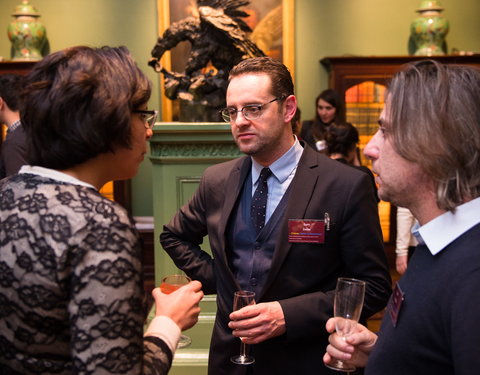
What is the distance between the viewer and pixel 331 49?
24.3 feet

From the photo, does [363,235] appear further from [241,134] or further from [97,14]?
[97,14]

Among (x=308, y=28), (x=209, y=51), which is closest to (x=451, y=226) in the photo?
(x=209, y=51)

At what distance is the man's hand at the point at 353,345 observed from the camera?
1668 millimetres

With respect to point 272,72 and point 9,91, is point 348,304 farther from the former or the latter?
point 9,91

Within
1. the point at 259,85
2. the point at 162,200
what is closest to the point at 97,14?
the point at 162,200

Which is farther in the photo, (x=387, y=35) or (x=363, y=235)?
(x=387, y=35)

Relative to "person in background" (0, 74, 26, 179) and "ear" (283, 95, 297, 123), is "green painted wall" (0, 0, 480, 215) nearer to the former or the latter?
"person in background" (0, 74, 26, 179)

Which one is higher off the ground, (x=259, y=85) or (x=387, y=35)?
(x=387, y=35)

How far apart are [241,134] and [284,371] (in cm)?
89

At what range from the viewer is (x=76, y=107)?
4.24 feet

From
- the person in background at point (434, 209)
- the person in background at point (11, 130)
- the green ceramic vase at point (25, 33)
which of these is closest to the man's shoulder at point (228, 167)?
the person in background at point (434, 209)

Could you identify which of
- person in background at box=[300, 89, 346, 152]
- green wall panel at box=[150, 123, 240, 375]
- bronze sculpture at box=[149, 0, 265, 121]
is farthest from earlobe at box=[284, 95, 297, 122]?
person in background at box=[300, 89, 346, 152]

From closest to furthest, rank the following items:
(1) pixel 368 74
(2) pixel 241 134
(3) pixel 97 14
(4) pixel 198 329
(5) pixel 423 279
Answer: (5) pixel 423 279 < (2) pixel 241 134 < (4) pixel 198 329 < (1) pixel 368 74 < (3) pixel 97 14

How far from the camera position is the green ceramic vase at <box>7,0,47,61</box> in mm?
6977
